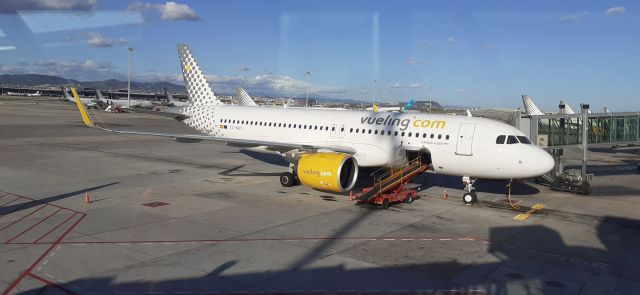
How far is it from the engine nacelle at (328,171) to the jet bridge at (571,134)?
28.3 feet

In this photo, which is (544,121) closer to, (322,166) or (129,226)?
(322,166)

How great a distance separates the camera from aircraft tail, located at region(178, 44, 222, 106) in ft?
88.1

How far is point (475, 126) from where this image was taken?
57.2 ft

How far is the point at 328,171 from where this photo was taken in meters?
16.1

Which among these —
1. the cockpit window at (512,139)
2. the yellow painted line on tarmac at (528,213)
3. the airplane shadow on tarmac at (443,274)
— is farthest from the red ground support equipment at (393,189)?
the airplane shadow on tarmac at (443,274)

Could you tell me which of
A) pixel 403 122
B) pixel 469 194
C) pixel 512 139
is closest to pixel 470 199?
pixel 469 194

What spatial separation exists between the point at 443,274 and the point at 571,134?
15.1m

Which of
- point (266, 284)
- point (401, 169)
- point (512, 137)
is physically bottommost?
point (266, 284)

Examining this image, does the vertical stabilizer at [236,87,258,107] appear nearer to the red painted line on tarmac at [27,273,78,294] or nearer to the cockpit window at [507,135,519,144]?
the cockpit window at [507,135,519,144]

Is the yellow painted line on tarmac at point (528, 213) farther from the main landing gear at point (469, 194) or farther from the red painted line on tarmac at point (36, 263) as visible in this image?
the red painted line on tarmac at point (36, 263)

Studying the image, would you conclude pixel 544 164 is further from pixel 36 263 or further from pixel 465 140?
pixel 36 263

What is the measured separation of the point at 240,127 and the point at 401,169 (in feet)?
30.1

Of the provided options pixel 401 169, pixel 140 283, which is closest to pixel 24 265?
pixel 140 283

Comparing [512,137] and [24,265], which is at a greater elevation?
[512,137]
